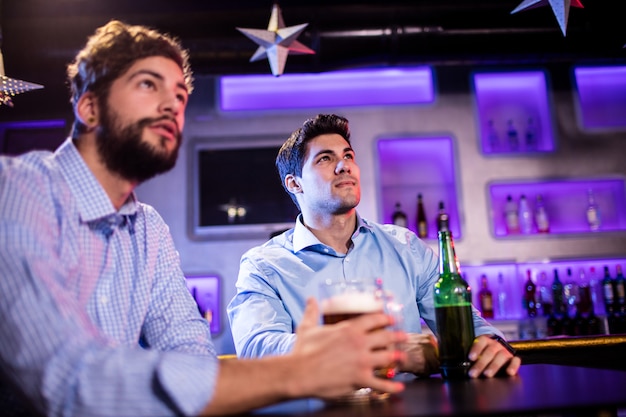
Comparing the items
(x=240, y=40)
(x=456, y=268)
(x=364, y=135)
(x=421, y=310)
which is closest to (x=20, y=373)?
(x=456, y=268)

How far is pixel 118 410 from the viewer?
737 mm

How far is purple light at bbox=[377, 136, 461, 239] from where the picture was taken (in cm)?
406

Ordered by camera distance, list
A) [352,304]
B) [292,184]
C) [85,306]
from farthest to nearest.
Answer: [292,184]
[85,306]
[352,304]

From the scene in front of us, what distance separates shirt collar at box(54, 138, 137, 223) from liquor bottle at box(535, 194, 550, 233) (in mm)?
3492

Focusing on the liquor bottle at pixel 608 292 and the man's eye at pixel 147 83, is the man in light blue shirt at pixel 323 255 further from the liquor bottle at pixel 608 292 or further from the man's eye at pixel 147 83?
the liquor bottle at pixel 608 292

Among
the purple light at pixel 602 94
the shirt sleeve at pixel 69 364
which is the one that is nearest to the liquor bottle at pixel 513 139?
the purple light at pixel 602 94

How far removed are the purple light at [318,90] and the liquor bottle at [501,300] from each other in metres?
1.46

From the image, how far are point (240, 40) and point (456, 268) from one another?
101 inches

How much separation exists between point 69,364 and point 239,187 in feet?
10.6

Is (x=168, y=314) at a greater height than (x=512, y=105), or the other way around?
(x=512, y=105)

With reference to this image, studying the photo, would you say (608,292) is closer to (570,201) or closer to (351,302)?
(570,201)

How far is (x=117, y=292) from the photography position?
1.11 metres

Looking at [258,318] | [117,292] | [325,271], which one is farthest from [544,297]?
[117,292]

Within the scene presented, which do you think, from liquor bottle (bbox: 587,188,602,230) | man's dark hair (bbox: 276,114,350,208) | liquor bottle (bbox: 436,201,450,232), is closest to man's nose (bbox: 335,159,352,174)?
man's dark hair (bbox: 276,114,350,208)
